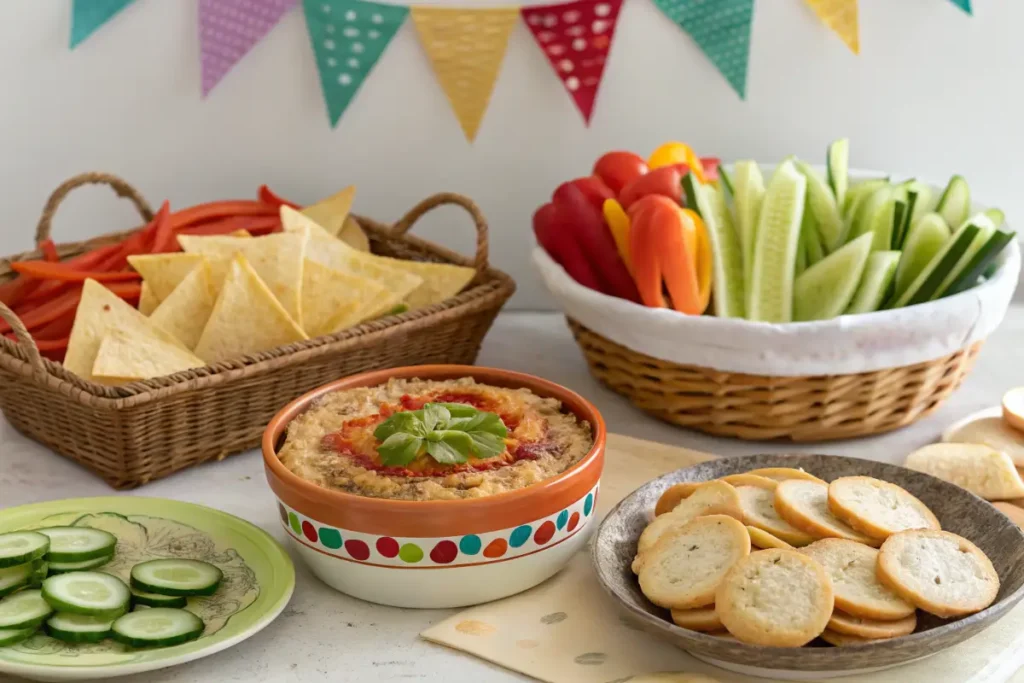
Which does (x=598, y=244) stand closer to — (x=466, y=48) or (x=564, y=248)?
(x=564, y=248)

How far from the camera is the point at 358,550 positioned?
4.31ft

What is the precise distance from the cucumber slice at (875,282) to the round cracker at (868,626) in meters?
0.64

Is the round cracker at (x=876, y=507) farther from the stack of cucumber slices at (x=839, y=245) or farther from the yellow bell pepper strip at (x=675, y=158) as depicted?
the yellow bell pepper strip at (x=675, y=158)

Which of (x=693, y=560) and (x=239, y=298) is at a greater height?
(x=239, y=298)

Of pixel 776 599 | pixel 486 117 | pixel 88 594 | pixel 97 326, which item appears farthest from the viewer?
pixel 486 117

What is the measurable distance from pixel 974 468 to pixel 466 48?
121cm

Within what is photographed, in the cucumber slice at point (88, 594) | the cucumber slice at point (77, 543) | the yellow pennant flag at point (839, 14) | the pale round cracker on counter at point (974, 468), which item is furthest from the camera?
the yellow pennant flag at point (839, 14)

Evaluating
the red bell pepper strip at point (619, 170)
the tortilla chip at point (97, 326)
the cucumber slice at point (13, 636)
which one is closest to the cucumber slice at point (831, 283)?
the red bell pepper strip at point (619, 170)

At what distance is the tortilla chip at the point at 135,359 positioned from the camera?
1591 mm

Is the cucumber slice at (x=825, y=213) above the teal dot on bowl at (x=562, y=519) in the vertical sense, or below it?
above

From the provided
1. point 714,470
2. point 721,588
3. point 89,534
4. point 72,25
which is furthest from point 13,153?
point 721,588

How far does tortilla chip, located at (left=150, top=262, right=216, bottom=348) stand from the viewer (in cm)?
178

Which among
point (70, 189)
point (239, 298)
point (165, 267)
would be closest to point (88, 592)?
point (239, 298)

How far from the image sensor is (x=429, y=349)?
1.89 meters
